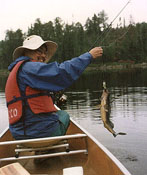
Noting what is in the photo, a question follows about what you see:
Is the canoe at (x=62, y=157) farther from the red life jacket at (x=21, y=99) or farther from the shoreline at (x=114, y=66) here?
the shoreline at (x=114, y=66)

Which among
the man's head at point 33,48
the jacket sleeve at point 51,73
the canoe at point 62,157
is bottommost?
the canoe at point 62,157

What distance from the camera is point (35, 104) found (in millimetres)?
3783

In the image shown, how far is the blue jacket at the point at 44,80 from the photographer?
3604 mm

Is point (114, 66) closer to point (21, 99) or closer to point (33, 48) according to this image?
point (33, 48)

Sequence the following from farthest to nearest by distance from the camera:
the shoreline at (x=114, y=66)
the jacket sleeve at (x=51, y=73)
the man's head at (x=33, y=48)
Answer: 1. the shoreline at (x=114, y=66)
2. the man's head at (x=33, y=48)
3. the jacket sleeve at (x=51, y=73)

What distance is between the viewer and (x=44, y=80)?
364 centimetres

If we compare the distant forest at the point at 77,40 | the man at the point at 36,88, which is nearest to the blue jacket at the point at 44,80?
the man at the point at 36,88

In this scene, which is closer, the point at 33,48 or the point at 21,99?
the point at 21,99

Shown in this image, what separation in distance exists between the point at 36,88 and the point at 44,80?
0.15 meters

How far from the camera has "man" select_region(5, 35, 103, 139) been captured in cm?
363

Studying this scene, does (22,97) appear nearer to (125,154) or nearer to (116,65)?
(125,154)

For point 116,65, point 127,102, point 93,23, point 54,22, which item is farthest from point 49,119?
point 93,23

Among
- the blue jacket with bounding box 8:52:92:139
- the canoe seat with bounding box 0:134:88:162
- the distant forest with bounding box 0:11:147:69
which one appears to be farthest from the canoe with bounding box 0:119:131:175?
the distant forest with bounding box 0:11:147:69

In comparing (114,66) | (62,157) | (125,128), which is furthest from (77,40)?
(62,157)
